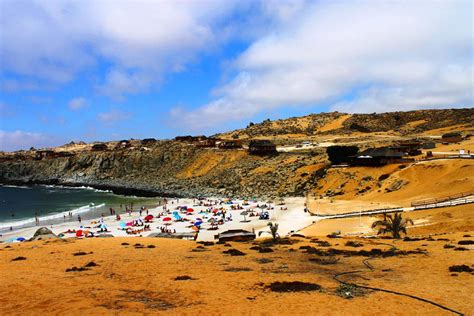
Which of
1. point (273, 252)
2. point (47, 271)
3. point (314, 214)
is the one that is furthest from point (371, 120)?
point (47, 271)

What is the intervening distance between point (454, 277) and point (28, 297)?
18.2m

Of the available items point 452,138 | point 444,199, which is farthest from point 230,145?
point 444,199

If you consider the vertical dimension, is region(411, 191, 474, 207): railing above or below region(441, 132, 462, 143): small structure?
below

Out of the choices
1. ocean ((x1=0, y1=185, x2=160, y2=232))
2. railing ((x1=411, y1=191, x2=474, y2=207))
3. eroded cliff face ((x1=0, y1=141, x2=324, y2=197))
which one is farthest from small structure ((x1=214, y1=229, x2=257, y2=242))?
eroded cliff face ((x1=0, y1=141, x2=324, y2=197))

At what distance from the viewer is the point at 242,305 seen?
50.5 ft

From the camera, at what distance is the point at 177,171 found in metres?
122

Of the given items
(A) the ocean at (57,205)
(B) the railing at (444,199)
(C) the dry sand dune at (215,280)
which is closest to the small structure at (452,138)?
(B) the railing at (444,199)

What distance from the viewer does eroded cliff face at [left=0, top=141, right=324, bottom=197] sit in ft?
298

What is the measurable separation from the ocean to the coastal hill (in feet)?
29.6

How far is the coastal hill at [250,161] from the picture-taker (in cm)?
8962

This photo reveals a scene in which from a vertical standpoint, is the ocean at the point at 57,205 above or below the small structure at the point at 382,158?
below

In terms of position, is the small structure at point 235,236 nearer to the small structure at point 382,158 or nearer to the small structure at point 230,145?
the small structure at point 382,158

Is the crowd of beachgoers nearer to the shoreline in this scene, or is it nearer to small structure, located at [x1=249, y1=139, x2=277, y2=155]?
the shoreline

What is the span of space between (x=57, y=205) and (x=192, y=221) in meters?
42.6
